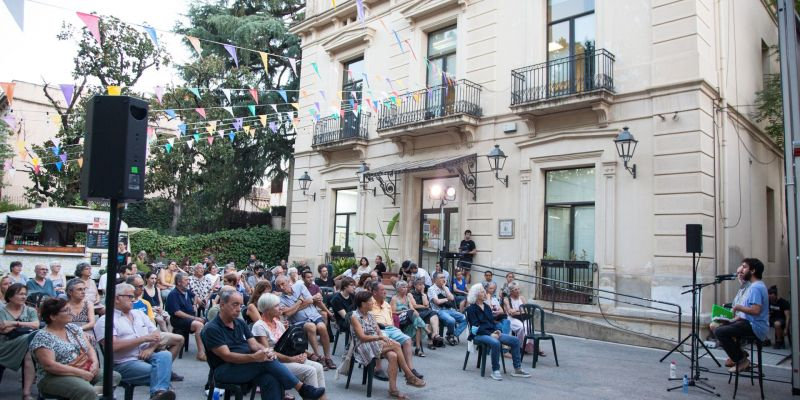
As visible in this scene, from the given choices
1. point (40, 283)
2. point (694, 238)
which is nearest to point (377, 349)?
point (694, 238)

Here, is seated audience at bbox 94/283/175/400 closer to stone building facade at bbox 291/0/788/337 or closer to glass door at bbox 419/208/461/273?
stone building facade at bbox 291/0/788/337

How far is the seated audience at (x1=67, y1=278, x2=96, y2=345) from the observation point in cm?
Result: 627

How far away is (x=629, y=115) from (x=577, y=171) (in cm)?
172

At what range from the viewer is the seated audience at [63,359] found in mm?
4695

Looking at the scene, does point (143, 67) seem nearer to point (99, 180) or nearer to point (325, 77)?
point (325, 77)

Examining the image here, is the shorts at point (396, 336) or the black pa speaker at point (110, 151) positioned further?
the shorts at point (396, 336)

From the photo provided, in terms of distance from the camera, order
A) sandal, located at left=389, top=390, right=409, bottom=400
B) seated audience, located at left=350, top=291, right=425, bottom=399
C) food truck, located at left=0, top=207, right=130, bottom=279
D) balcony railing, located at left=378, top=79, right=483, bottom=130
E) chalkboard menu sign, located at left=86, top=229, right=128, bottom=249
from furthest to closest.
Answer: chalkboard menu sign, located at left=86, top=229, right=128, bottom=249 → food truck, located at left=0, top=207, right=130, bottom=279 → balcony railing, located at left=378, top=79, right=483, bottom=130 → seated audience, located at left=350, top=291, right=425, bottom=399 → sandal, located at left=389, top=390, right=409, bottom=400

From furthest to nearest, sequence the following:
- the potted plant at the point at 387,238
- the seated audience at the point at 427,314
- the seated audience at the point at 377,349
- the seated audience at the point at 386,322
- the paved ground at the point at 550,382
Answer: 1. the potted plant at the point at 387,238
2. the seated audience at the point at 427,314
3. the seated audience at the point at 386,322
4. the paved ground at the point at 550,382
5. the seated audience at the point at 377,349

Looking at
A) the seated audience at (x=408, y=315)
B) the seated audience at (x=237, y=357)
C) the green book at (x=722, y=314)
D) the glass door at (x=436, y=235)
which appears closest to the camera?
the seated audience at (x=237, y=357)

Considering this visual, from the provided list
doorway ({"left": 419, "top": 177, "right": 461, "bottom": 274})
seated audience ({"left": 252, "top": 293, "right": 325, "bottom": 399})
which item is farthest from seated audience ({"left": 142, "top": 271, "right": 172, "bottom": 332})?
doorway ({"left": 419, "top": 177, "right": 461, "bottom": 274})

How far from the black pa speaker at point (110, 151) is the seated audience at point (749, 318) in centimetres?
715

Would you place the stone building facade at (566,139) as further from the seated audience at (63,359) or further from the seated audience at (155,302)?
the seated audience at (63,359)

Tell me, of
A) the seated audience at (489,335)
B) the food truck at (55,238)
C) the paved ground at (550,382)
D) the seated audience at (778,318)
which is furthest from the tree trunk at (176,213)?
the seated audience at (778,318)

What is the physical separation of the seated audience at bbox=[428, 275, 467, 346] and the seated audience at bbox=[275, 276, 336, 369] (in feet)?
8.55
